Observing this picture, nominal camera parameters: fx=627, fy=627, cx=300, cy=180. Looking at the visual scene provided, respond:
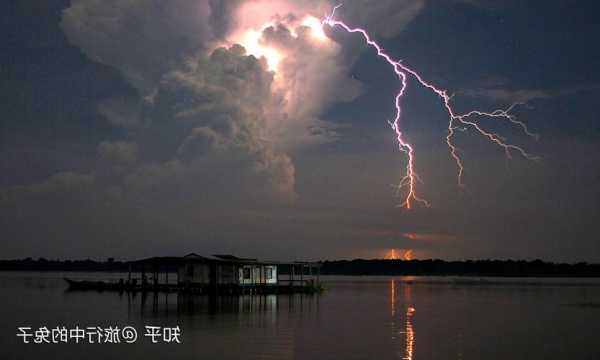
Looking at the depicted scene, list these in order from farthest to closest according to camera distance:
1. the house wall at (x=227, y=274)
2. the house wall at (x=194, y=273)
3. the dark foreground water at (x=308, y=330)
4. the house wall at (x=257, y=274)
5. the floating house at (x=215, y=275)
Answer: the house wall at (x=257, y=274)
the house wall at (x=194, y=273)
the house wall at (x=227, y=274)
the floating house at (x=215, y=275)
the dark foreground water at (x=308, y=330)

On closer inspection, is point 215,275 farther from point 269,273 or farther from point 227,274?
point 269,273

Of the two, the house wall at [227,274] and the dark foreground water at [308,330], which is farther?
the house wall at [227,274]

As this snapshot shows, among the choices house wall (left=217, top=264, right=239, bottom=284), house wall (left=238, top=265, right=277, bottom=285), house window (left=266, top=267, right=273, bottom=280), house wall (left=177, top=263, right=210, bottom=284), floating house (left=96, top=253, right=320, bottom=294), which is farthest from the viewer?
house window (left=266, top=267, right=273, bottom=280)

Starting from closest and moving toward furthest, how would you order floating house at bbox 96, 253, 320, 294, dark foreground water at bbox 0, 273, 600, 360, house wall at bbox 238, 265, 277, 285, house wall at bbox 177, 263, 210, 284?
dark foreground water at bbox 0, 273, 600, 360 → floating house at bbox 96, 253, 320, 294 → house wall at bbox 177, 263, 210, 284 → house wall at bbox 238, 265, 277, 285

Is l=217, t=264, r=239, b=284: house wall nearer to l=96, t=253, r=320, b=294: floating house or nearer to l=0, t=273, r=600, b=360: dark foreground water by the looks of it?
l=96, t=253, r=320, b=294: floating house

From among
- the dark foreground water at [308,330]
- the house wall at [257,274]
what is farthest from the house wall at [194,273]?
the dark foreground water at [308,330]

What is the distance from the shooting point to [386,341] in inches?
1075

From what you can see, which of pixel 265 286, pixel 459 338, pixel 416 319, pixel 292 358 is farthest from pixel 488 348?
pixel 265 286

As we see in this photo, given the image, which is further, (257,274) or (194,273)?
(257,274)

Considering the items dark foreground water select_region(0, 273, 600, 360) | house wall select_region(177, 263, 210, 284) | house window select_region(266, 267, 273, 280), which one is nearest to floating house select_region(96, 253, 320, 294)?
house wall select_region(177, 263, 210, 284)

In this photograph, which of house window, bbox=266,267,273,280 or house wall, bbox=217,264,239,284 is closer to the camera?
house wall, bbox=217,264,239,284

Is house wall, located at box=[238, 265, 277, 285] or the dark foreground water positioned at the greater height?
house wall, located at box=[238, 265, 277, 285]

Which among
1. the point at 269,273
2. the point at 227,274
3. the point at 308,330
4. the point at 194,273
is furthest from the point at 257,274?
the point at 308,330

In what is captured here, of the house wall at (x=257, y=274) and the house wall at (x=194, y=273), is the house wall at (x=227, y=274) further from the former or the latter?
the house wall at (x=194, y=273)
